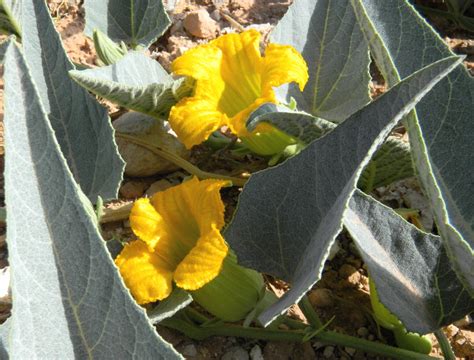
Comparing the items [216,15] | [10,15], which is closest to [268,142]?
[10,15]

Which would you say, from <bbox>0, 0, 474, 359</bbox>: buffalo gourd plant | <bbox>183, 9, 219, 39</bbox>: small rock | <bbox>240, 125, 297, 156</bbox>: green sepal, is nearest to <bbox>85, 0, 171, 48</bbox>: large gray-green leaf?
<bbox>0, 0, 474, 359</bbox>: buffalo gourd plant

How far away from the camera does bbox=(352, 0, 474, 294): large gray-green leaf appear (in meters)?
0.93

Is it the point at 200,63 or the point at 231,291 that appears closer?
the point at 231,291

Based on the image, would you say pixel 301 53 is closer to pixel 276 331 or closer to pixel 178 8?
pixel 276 331

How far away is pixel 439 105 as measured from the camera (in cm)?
97

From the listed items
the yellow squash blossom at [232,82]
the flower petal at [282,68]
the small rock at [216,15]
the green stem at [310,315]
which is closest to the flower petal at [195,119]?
the yellow squash blossom at [232,82]

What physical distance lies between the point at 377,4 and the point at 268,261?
393 millimetres

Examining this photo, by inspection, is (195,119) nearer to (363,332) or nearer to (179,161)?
(179,161)

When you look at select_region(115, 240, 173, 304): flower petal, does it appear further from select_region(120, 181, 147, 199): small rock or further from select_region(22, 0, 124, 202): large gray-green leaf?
select_region(120, 181, 147, 199): small rock

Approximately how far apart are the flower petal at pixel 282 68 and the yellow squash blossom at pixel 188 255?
0.69ft

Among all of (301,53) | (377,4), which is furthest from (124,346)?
(301,53)

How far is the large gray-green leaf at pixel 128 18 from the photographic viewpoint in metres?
1.53

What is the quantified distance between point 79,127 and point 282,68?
36 centimetres

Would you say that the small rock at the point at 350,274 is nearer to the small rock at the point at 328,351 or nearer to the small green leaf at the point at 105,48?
the small rock at the point at 328,351
